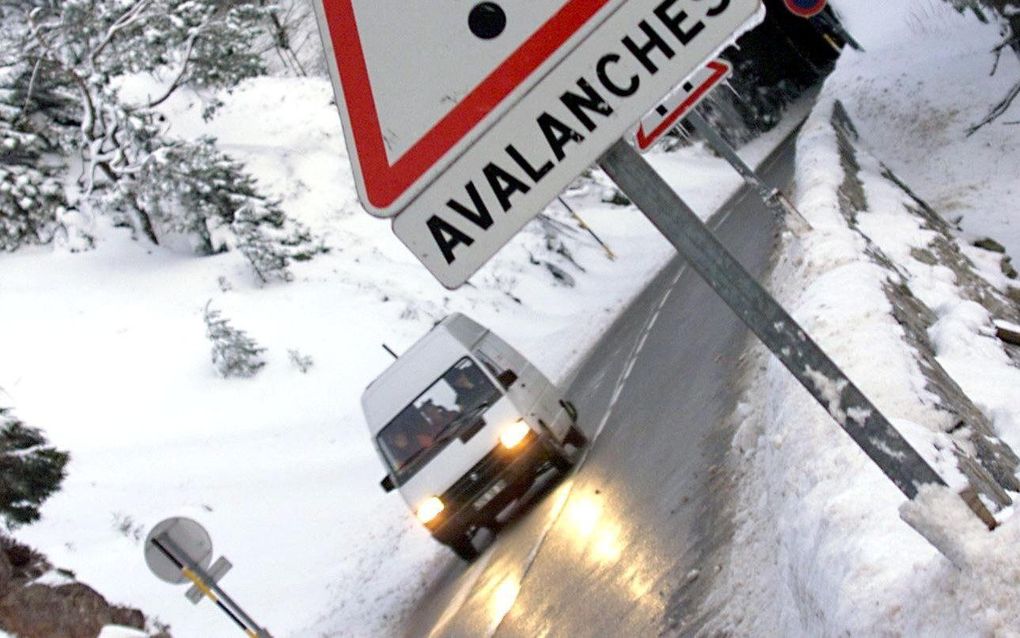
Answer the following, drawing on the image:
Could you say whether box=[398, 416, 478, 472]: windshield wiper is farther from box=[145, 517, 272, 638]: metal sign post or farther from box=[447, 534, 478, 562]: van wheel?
box=[145, 517, 272, 638]: metal sign post

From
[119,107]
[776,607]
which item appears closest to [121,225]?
[119,107]

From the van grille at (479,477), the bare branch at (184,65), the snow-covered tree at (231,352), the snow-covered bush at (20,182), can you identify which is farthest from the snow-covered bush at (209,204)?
the van grille at (479,477)

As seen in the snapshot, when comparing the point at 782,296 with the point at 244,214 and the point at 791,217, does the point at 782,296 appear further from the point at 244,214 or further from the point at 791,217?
the point at 244,214

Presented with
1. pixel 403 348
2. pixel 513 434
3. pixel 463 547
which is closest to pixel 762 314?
pixel 513 434

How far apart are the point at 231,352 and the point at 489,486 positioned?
12.5 metres

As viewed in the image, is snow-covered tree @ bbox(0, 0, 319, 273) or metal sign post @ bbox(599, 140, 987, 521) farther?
snow-covered tree @ bbox(0, 0, 319, 273)

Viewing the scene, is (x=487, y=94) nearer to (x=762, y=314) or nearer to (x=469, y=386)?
(x=762, y=314)

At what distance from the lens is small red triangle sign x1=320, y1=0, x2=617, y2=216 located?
8.04ft

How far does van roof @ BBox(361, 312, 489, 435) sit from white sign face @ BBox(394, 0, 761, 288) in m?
9.61

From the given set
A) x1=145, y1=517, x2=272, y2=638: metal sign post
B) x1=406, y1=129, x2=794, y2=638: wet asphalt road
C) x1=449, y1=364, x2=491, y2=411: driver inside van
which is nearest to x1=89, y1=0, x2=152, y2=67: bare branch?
x1=406, y1=129, x2=794, y2=638: wet asphalt road

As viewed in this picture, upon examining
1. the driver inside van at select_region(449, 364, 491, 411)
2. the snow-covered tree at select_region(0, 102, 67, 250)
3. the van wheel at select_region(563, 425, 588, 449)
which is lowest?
the van wheel at select_region(563, 425, 588, 449)

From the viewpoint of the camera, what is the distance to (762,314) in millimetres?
2703

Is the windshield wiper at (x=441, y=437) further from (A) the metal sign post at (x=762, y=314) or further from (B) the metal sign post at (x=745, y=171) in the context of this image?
(A) the metal sign post at (x=762, y=314)

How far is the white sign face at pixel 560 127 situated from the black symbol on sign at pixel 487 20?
0.53ft
